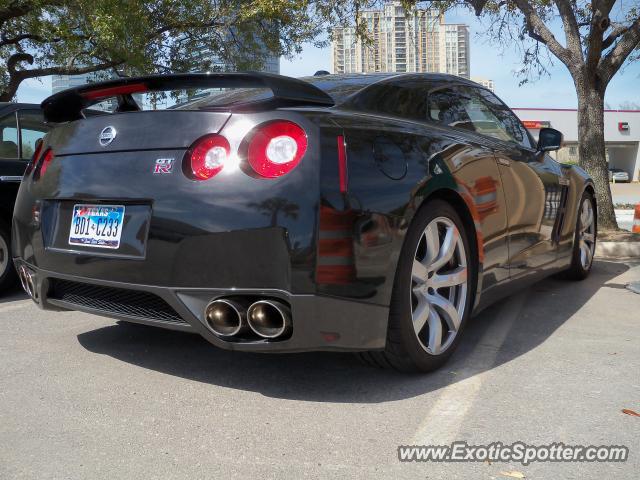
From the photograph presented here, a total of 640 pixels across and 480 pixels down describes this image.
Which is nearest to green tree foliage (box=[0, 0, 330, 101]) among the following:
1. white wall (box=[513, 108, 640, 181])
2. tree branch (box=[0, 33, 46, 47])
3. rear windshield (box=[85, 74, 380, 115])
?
tree branch (box=[0, 33, 46, 47])

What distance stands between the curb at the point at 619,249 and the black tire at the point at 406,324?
16.1ft

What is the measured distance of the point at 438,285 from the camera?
2.90 meters

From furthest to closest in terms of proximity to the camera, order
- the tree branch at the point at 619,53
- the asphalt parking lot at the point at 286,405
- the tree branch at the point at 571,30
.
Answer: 1. the tree branch at the point at 571,30
2. the tree branch at the point at 619,53
3. the asphalt parking lot at the point at 286,405

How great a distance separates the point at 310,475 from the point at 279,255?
764 millimetres

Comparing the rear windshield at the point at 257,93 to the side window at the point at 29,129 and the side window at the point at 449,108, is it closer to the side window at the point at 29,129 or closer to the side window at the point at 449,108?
the side window at the point at 449,108

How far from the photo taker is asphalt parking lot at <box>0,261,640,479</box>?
204 cm

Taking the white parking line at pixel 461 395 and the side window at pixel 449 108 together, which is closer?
the white parking line at pixel 461 395

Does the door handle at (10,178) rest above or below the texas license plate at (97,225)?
above

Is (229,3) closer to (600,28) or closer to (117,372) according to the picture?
(600,28)

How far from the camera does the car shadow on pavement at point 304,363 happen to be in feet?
8.91

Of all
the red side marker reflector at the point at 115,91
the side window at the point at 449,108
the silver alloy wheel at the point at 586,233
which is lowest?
the silver alloy wheel at the point at 586,233

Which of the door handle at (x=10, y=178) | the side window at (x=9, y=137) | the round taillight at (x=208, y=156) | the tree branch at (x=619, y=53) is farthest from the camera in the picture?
the tree branch at (x=619, y=53)

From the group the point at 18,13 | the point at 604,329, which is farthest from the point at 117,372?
the point at 18,13

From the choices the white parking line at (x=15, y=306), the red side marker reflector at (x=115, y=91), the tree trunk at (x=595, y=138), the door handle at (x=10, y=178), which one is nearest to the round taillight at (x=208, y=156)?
the red side marker reflector at (x=115, y=91)
